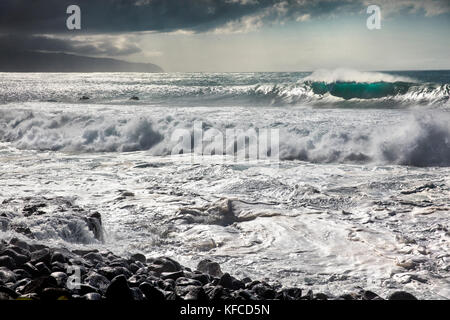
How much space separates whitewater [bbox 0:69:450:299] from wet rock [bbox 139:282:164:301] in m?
1.16

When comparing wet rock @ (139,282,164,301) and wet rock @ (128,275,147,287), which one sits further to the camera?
wet rock @ (128,275,147,287)

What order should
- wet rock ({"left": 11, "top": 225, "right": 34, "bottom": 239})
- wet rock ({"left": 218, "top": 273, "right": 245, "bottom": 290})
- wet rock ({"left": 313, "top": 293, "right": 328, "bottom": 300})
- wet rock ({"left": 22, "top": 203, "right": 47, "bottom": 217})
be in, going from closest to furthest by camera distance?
1. wet rock ({"left": 313, "top": 293, "right": 328, "bottom": 300})
2. wet rock ({"left": 218, "top": 273, "right": 245, "bottom": 290})
3. wet rock ({"left": 11, "top": 225, "right": 34, "bottom": 239})
4. wet rock ({"left": 22, "top": 203, "right": 47, "bottom": 217})

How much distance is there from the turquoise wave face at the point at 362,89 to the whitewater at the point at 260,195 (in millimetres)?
10886

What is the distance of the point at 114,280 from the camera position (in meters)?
3.41

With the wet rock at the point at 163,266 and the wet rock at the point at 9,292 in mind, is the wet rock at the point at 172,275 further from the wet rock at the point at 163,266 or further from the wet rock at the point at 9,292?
the wet rock at the point at 9,292

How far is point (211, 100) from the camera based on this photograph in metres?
31.0

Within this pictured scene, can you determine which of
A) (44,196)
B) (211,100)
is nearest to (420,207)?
(44,196)

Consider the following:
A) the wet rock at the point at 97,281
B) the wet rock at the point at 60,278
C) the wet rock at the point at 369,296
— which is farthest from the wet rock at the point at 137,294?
the wet rock at the point at 369,296

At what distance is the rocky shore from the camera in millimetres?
3346

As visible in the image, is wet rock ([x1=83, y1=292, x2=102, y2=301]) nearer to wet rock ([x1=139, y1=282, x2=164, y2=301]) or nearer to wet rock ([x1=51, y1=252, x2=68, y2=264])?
wet rock ([x1=139, y1=282, x2=164, y2=301])

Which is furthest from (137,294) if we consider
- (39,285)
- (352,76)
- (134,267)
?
(352,76)

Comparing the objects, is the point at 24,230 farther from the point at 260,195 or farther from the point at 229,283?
the point at 260,195

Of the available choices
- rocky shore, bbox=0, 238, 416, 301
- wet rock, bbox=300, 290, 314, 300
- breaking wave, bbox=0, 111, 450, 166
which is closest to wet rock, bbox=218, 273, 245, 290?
rocky shore, bbox=0, 238, 416, 301
